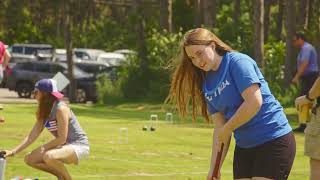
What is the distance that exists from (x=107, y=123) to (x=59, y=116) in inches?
516

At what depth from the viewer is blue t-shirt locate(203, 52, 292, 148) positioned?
21.5 ft

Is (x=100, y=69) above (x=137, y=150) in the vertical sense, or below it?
below

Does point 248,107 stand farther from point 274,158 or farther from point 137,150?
point 137,150

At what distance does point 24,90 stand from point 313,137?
35729mm

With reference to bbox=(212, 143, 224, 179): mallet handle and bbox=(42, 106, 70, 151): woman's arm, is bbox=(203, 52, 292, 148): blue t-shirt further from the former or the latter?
bbox=(42, 106, 70, 151): woman's arm

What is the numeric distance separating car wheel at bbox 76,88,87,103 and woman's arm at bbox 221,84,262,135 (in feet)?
113

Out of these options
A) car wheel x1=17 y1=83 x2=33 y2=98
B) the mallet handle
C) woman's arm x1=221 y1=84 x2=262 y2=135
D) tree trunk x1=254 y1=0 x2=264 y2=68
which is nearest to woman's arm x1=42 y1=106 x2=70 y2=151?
the mallet handle

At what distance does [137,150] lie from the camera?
659 inches

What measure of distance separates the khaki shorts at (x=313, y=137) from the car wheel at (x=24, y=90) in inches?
1389

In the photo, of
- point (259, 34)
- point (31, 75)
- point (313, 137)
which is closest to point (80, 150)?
point (313, 137)

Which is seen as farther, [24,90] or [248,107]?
[24,90]

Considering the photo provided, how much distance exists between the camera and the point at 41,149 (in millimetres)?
11219

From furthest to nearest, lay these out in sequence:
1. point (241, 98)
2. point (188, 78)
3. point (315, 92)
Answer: point (315, 92) < point (188, 78) < point (241, 98)

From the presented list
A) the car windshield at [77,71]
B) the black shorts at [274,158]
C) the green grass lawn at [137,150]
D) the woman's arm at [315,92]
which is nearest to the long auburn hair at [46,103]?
the green grass lawn at [137,150]
